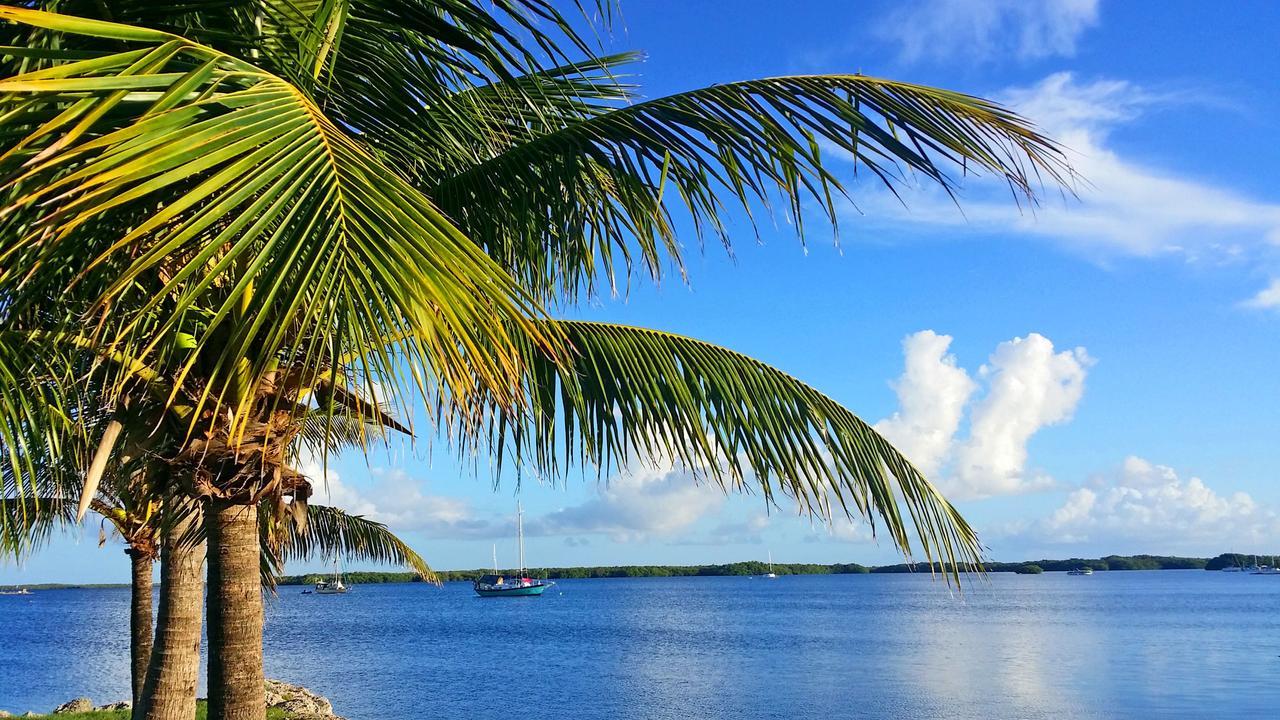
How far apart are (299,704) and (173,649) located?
13.5m

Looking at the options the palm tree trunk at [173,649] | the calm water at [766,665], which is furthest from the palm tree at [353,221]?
the calm water at [766,665]

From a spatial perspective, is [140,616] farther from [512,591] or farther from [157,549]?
[512,591]

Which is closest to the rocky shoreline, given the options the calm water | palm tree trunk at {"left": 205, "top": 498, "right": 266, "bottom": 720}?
the calm water

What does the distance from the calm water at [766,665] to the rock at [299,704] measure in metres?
6.86

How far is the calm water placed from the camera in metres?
28.3

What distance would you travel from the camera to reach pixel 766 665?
39.3 m

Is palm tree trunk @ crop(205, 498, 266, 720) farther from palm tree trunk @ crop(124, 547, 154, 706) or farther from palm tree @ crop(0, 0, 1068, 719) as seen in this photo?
palm tree trunk @ crop(124, 547, 154, 706)

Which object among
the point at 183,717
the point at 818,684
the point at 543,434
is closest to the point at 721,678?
the point at 818,684

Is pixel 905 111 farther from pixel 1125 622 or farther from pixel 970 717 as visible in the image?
pixel 1125 622

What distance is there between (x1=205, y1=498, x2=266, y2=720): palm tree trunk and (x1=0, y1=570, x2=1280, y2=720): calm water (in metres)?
7.76

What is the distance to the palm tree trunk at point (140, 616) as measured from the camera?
11.1 meters

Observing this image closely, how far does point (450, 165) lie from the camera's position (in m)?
4.69

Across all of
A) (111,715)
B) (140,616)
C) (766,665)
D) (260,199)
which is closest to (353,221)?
(260,199)

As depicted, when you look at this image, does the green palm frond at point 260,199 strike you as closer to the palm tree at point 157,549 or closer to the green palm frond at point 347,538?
the palm tree at point 157,549
